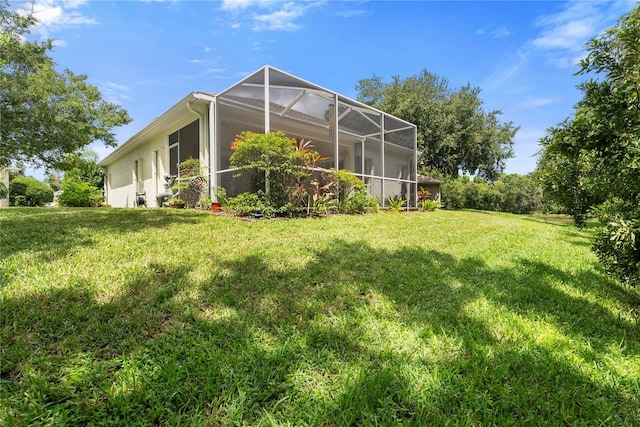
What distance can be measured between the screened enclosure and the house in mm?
24

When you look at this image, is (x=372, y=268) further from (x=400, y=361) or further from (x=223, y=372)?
(x=223, y=372)

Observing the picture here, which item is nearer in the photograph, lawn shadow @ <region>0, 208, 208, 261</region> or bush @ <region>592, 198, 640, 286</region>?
bush @ <region>592, 198, 640, 286</region>

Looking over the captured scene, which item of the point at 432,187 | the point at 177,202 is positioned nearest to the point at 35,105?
the point at 177,202

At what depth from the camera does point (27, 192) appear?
607 inches

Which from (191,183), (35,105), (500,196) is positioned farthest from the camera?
(500,196)

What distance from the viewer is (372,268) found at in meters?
3.34

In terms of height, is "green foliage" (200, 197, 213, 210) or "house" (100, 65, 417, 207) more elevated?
"house" (100, 65, 417, 207)

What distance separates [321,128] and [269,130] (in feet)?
10.7

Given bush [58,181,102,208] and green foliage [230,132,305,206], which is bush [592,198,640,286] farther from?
bush [58,181,102,208]

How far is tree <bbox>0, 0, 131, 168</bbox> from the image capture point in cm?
886

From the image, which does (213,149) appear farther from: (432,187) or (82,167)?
(432,187)

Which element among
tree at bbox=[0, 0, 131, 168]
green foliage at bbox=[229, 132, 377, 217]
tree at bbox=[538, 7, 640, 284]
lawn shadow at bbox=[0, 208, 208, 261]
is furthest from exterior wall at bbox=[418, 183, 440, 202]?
tree at bbox=[0, 0, 131, 168]

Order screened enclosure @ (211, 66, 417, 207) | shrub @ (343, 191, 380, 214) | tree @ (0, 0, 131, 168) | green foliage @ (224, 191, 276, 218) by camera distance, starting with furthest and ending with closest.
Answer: tree @ (0, 0, 131, 168) → shrub @ (343, 191, 380, 214) → screened enclosure @ (211, 66, 417, 207) → green foliage @ (224, 191, 276, 218)

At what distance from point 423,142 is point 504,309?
2011cm
